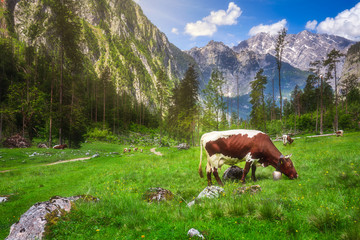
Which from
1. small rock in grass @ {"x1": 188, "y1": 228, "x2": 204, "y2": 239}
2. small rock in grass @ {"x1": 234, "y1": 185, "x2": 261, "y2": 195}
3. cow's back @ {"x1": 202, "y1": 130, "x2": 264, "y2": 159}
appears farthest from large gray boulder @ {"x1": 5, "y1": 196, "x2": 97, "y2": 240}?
cow's back @ {"x1": 202, "y1": 130, "x2": 264, "y2": 159}

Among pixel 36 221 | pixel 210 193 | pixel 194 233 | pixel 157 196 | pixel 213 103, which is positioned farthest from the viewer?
pixel 213 103

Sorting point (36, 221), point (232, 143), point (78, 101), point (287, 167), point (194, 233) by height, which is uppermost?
point (78, 101)

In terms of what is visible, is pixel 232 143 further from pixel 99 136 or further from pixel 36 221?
pixel 99 136

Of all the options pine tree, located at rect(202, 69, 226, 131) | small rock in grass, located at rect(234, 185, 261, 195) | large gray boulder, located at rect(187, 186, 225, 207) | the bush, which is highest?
pine tree, located at rect(202, 69, 226, 131)

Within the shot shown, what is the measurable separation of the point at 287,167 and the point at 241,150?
2403mm

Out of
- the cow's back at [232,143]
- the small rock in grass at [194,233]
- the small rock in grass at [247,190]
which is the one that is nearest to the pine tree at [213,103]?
the cow's back at [232,143]

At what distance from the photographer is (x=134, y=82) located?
7008 inches

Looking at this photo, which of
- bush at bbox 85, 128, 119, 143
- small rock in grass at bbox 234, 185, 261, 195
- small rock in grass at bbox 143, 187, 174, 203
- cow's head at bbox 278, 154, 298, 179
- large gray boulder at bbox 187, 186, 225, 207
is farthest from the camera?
bush at bbox 85, 128, 119, 143

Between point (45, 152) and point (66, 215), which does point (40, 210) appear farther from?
point (45, 152)

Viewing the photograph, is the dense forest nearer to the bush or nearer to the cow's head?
the bush

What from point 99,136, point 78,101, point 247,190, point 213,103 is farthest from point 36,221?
point 99,136

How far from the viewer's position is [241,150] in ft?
32.7

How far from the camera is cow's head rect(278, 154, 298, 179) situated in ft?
30.0

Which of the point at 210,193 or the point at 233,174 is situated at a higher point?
the point at 210,193
